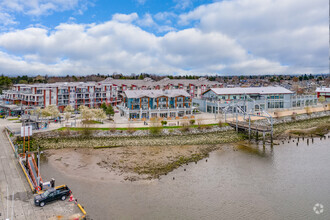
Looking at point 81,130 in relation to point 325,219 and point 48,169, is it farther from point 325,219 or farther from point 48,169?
point 325,219

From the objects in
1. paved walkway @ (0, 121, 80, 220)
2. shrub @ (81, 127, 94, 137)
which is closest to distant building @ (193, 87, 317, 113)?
shrub @ (81, 127, 94, 137)

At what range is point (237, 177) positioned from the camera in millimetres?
26078

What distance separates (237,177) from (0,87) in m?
88.0

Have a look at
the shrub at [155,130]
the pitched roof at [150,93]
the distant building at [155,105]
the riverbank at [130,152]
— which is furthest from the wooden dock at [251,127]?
the shrub at [155,130]

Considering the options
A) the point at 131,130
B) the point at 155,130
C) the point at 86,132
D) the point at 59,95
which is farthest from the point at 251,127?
the point at 59,95

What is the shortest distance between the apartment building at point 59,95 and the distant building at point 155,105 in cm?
1458

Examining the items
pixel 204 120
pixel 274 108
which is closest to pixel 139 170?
pixel 204 120

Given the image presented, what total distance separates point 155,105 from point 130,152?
21.9m

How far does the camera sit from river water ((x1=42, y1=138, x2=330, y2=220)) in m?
19.3

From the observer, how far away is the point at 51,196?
61.0 feet

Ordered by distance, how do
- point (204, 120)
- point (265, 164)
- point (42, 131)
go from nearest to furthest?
point (265, 164) → point (42, 131) → point (204, 120)

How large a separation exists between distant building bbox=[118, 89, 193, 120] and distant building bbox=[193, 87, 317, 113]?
7.48 m

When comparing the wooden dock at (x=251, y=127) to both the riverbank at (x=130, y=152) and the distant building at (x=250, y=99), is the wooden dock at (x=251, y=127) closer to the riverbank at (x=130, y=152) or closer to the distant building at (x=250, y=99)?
the riverbank at (x=130, y=152)

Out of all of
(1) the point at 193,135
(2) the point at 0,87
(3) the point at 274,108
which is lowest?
(1) the point at 193,135
